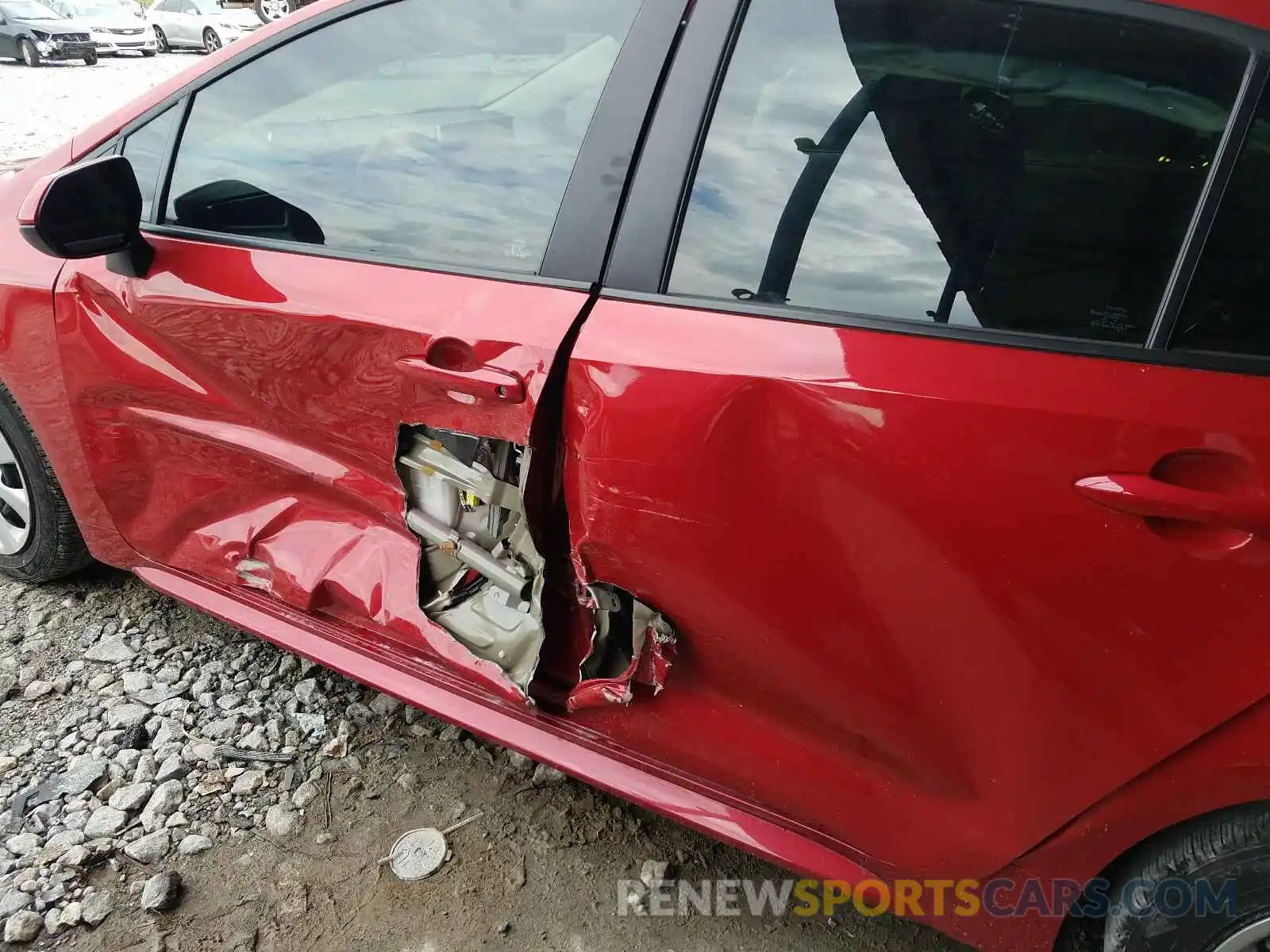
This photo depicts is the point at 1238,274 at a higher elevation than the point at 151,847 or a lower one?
higher

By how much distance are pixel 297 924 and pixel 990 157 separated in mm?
1798

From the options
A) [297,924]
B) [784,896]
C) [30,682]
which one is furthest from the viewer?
[30,682]

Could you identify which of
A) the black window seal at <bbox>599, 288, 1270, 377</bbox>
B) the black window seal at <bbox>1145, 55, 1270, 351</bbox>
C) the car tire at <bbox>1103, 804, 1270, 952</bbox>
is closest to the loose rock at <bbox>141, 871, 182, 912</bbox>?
the black window seal at <bbox>599, 288, 1270, 377</bbox>

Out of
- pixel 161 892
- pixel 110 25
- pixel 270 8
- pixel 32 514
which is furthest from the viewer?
pixel 110 25

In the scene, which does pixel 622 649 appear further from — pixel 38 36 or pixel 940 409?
pixel 38 36

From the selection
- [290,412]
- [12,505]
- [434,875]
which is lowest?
[434,875]

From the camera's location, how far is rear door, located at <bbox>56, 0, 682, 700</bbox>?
1526 mm

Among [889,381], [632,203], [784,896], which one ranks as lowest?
[784,896]

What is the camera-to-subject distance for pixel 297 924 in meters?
1.74

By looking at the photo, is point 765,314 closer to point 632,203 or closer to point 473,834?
point 632,203

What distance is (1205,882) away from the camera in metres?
1.24

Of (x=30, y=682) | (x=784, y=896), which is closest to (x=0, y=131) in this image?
(x=30, y=682)

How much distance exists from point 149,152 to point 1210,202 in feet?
6.69

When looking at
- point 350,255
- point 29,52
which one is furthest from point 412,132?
point 29,52
